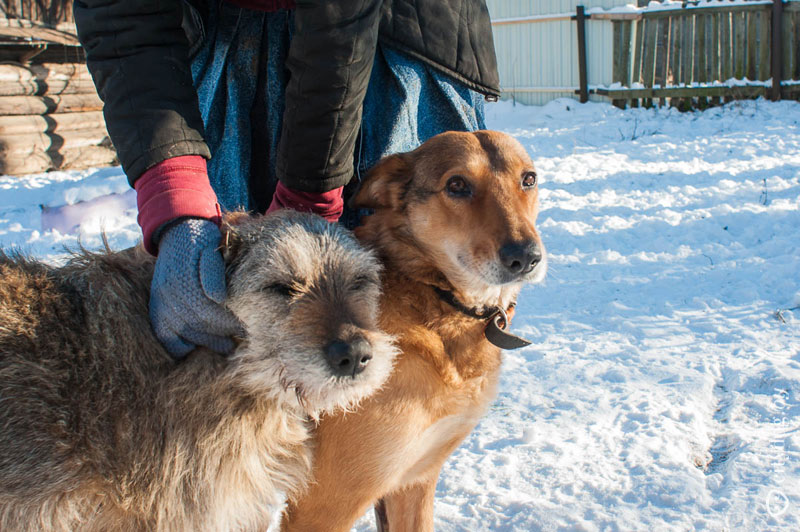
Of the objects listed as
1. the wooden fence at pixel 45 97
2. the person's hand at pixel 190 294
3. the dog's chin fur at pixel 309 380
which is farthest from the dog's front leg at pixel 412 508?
the wooden fence at pixel 45 97

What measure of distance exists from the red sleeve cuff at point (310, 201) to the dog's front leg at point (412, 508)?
1114 mm

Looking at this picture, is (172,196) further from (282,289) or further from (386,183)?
(386,183)

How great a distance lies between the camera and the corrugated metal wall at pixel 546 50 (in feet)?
51.5

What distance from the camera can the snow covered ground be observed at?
2.82 metres

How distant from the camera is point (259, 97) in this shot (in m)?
2.58

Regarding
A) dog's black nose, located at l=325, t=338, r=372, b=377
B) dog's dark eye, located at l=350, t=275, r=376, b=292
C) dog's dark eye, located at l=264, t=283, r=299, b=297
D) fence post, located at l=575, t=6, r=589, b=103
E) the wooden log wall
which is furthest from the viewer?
fence post, located at l=575, t=6, r=589, b=103

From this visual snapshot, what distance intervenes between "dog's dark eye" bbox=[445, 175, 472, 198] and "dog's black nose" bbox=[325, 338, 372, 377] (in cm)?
90

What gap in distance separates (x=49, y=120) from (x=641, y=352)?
10.3 m

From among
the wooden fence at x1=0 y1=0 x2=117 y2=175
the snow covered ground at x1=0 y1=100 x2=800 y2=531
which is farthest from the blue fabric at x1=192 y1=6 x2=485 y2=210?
the wooden fence at x1=0 y1=0 x2=117 y2=175

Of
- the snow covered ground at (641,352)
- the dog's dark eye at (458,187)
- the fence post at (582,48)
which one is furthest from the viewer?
the fence post at (582,48)

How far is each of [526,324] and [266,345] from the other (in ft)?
10.9

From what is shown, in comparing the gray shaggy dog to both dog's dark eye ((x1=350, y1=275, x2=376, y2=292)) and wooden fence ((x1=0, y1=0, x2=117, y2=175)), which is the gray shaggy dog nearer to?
dog's dark eye ((x1=350, y1=275, x2=376, y2=292))

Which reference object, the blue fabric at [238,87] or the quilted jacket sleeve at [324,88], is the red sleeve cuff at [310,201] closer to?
the quilted jacket sleeve at [324,88]

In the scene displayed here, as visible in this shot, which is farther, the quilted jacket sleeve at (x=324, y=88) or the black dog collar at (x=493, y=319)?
the black dog collar at (x=493, y=319)
